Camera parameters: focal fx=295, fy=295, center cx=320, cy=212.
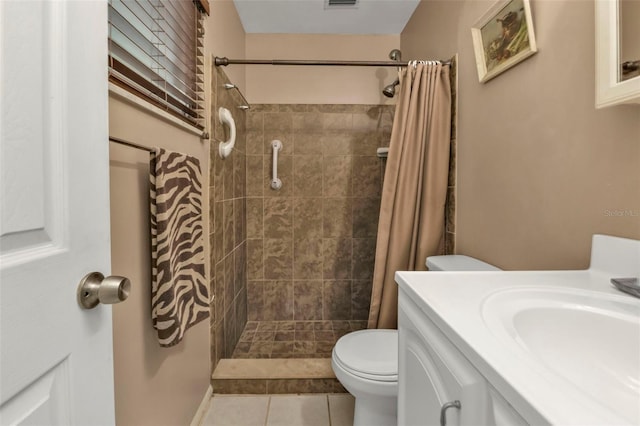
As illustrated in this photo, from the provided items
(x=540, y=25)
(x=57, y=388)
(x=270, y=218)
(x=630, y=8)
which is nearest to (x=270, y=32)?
(x=270, y=218)

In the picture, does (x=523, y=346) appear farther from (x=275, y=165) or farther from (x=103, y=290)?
(x=275, y=165)

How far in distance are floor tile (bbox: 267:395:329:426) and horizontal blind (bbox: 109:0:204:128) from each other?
1.48m

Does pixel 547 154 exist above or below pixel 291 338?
above

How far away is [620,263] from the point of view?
2.44 ft

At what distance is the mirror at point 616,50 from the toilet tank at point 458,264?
737 millimetres

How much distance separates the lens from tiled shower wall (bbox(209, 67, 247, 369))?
160 centimetres

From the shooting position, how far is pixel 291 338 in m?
2.16

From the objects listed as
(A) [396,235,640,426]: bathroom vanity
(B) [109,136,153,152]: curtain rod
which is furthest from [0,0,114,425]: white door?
(A) [396,235,640,426]: bathroom vanity

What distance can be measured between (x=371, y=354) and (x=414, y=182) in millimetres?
915

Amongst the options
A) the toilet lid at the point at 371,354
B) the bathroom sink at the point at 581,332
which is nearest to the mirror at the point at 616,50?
the bathroom sink at the point at 581,332

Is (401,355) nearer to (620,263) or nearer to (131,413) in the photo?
(620,263)

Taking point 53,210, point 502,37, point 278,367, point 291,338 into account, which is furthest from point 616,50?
point 291,338

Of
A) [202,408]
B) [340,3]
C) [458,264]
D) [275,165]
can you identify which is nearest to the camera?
[458,264]

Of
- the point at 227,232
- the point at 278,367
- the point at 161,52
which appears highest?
the point at 161,52
